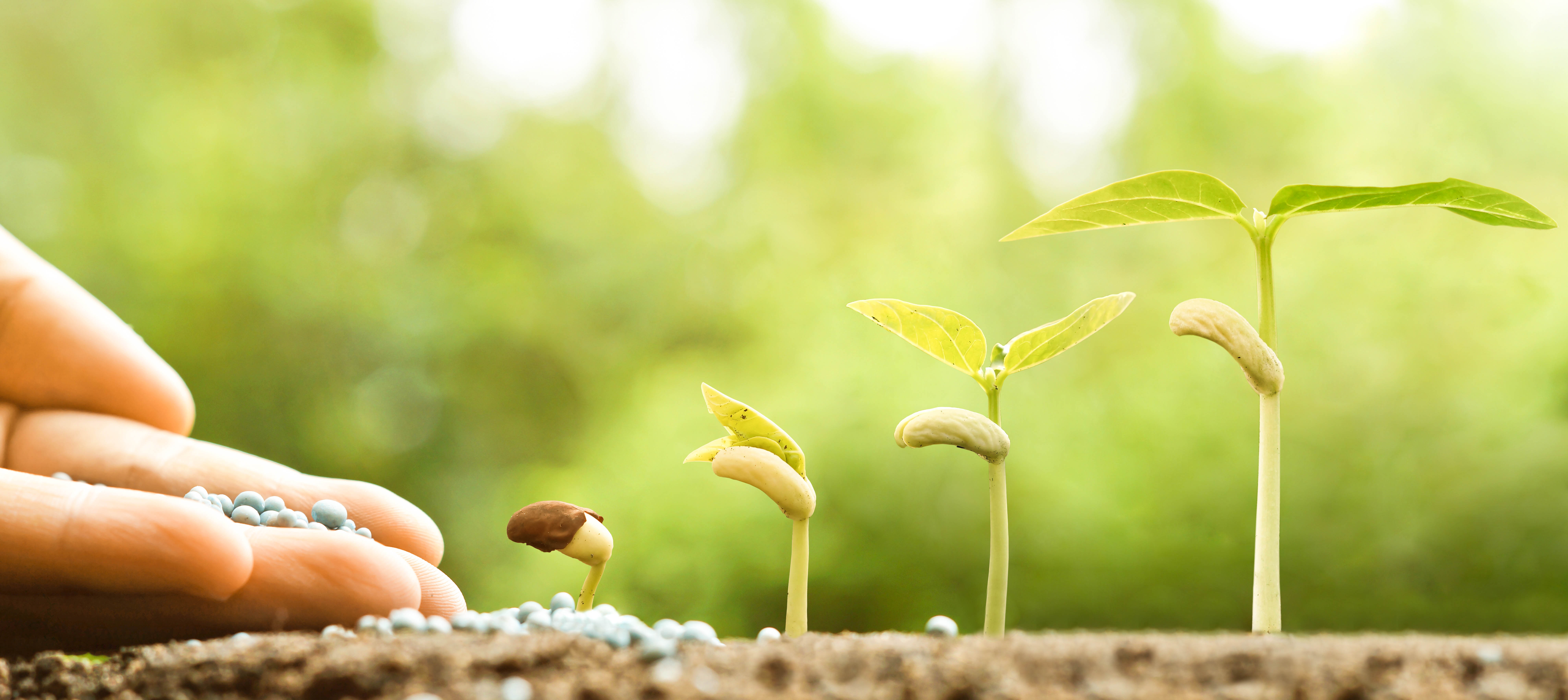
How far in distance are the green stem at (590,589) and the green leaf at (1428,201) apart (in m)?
0.41

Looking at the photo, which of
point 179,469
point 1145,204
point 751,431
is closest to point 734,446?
point 751,431

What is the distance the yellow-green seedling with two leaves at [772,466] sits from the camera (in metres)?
0.44

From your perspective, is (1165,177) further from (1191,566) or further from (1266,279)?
(1191,566)

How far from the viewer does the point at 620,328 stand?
1.78 meters

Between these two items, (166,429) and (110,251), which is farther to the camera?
(110,251)

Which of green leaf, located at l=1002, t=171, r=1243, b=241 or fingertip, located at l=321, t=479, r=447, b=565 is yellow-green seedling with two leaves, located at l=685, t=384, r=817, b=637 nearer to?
green leaf, located at l=1002, t=171, r=1243, b=241

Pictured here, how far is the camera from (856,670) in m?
0.32

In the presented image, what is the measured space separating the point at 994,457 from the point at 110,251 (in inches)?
76.1

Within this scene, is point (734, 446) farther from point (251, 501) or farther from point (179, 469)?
point (179, 469)

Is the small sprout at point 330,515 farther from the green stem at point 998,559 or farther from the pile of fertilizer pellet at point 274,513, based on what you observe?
the green stem at point 998,559

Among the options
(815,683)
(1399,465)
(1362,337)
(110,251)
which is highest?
(110,251)

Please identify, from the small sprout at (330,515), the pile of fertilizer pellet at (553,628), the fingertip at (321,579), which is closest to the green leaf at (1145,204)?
the pile of fertilizer pellet at (553,628)

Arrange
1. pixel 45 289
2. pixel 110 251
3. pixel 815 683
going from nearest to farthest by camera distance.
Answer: pixel 815 683 < pixel 45 289 < pixel 110 251

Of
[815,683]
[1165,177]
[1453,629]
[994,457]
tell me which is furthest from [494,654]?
[1453,629]
